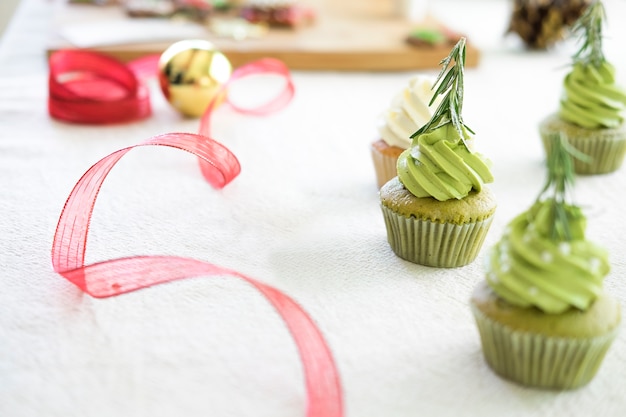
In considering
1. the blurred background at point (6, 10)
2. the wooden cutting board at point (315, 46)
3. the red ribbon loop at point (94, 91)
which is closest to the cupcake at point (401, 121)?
the red ribbon loop at point (94, 91)

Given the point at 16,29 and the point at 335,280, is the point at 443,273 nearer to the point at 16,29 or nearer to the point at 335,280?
the point at 335,280

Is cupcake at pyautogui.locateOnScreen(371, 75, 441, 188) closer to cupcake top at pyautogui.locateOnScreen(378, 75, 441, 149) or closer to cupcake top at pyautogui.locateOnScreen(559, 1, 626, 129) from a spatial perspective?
cupcake top at pyautogui.locateOnScreen(378, 75, 441, 149)

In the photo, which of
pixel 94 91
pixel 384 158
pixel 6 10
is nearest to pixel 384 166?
pixel 384 158

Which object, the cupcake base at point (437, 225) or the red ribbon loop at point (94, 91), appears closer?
the cupcake base at point (437, 225)

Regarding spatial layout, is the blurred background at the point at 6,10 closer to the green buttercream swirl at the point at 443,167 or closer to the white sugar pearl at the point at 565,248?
the green buttercream swirl at the point at 443,167

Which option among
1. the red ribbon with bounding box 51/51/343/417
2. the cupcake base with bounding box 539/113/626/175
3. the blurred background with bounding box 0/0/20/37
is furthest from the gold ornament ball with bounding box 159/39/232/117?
the blurred background with bounding box 0/0/20/37
